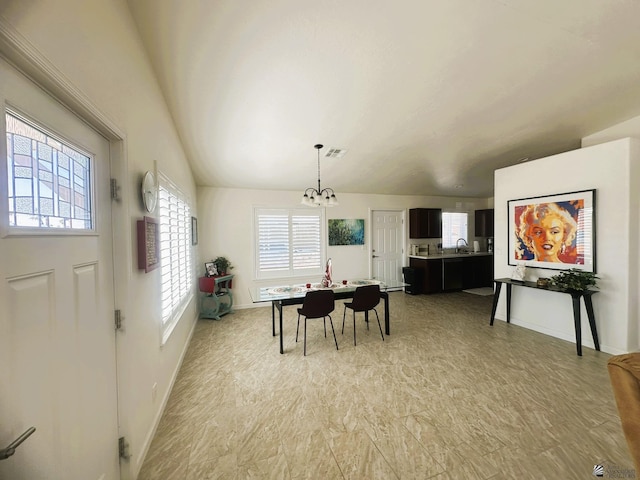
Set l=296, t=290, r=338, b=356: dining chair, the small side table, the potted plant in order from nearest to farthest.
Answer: l=296, t=290, r=338, b=356: dining chair < the small side table < the potted plant

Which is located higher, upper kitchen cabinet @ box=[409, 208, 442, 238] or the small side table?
upper kitchen cabinet @ box=[409, 208, 442, 238]

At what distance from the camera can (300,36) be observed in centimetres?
180

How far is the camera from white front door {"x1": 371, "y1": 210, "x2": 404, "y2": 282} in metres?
6.16

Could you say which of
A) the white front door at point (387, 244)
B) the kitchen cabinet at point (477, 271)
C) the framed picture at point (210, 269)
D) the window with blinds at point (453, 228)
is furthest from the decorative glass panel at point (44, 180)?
the window with blinds at point (453, 228)

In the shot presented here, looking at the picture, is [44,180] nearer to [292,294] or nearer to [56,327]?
[56,327]

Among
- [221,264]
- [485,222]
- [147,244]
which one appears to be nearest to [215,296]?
[221,264]

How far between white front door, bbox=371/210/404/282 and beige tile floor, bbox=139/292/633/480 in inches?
114

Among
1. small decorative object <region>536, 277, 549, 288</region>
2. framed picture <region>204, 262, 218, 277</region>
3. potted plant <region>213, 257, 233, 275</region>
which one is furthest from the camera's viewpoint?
potted plant <region>213, 257, 233, 275</region>

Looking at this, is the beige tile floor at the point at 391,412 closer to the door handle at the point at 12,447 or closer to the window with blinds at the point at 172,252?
the window with blinds at the point at 172,252

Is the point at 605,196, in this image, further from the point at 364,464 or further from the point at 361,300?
the point at 364,464

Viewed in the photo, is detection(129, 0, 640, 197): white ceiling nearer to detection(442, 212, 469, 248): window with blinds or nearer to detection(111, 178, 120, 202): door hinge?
detection(111, 178, 120, 202): door hinge

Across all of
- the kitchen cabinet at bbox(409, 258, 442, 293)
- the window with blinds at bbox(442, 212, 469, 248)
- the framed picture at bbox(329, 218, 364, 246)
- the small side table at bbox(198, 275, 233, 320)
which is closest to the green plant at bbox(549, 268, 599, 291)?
the kitchen cabinet at bbox(409, 258, 442, 293)

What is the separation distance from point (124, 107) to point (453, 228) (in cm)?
740

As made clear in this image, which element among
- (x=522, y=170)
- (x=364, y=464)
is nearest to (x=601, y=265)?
(x=522, y=170)
